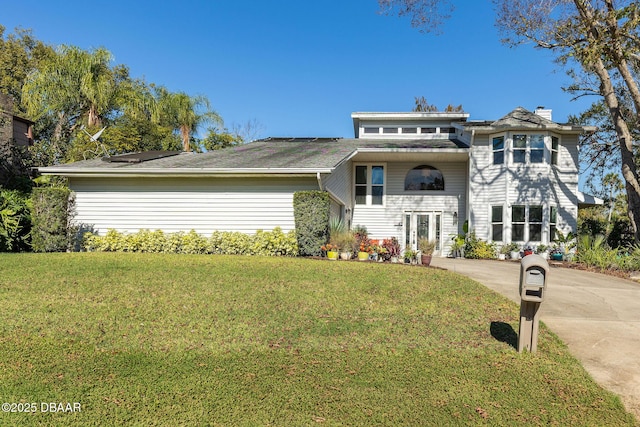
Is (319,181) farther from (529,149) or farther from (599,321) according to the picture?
(529,149)

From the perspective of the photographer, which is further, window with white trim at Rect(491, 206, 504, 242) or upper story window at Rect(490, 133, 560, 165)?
window with white trim at Rect(491, 206, 504, 242)

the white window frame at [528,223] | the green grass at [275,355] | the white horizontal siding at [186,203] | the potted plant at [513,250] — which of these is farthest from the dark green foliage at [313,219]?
the white window frame at [528,223]

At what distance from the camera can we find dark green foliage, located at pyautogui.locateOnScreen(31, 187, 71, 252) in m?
11.3

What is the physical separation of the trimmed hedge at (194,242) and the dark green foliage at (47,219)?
1130 millimetres

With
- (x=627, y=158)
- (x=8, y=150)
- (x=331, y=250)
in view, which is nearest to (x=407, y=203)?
(x=627, y=158)

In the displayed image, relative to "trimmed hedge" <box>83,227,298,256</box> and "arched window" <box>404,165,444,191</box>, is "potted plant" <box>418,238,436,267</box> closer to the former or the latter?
"trimmed hedge" <box>83,227,298,256</box>

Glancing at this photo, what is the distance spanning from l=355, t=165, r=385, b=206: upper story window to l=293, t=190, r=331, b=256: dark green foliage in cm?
755

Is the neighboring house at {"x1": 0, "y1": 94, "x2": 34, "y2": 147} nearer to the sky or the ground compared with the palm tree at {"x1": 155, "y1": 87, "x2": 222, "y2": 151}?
nearer to the ground

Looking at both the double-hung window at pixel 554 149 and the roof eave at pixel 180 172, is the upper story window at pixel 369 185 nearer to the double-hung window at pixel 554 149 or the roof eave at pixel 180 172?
the double-hung window at pixel 554 149

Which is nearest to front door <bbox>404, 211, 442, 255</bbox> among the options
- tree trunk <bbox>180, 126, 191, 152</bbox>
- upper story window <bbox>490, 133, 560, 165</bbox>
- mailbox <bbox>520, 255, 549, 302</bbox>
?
upper story window <bbox>490, 133, 560, 165</bbox>

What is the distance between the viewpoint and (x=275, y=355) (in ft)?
15.4

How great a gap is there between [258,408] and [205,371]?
92cm

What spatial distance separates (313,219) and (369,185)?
7972 millimetres

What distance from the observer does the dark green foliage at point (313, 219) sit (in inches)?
440
